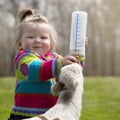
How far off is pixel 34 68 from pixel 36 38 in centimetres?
29

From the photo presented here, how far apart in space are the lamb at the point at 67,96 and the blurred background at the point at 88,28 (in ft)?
36.7

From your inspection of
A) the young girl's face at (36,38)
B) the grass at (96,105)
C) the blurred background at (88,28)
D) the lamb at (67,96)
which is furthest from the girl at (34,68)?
the blurred background at (88,28)

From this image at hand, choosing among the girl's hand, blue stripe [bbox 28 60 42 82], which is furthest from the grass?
the girl's hand

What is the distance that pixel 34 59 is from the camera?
248 centimetres

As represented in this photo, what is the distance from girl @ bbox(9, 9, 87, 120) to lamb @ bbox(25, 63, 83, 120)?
0.22m

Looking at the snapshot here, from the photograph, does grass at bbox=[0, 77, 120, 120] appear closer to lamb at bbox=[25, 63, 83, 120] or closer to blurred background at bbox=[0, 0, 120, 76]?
lamb at bbox=[25, 63, 83, 120]

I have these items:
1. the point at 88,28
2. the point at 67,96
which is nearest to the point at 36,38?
the point at 67,96

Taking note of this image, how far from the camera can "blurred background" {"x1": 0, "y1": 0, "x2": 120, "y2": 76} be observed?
51.6ft

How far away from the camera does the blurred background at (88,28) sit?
15.7m

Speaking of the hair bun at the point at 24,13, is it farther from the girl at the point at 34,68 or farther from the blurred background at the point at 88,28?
the blurred background at the point at 88,28

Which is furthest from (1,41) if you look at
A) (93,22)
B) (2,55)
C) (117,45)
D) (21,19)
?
(21,19)

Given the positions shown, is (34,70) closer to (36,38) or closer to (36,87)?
(36,87)

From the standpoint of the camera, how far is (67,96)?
210 cm

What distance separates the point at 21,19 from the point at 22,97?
54 centimetres
